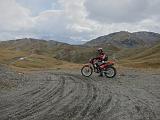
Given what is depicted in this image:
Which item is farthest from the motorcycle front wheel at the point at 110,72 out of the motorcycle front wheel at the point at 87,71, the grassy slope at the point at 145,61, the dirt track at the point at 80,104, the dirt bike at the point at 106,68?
the grassy slope at the point at 145,61

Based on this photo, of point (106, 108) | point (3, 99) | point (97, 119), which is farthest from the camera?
point (3, 99)

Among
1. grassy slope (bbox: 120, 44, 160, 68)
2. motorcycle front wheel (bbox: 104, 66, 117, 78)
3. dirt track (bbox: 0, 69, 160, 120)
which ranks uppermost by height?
grassy slope (bbox: 120, 44, 160, 68)

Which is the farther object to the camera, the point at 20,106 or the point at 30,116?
the point at 20,106

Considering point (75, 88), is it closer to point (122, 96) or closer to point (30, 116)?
point (122, 96)

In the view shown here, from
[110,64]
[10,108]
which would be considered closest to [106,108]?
[10,108]

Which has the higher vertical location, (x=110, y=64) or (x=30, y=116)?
(x=110, y=64)

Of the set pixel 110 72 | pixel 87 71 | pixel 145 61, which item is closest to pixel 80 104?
pixel 110 72

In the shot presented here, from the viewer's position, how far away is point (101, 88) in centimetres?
2069

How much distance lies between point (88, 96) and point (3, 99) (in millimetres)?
4396

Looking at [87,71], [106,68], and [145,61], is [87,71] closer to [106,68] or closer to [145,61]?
[106,68]

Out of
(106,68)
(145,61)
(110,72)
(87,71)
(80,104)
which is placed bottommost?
(80,104)

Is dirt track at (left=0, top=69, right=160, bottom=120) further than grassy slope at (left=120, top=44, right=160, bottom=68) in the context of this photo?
No

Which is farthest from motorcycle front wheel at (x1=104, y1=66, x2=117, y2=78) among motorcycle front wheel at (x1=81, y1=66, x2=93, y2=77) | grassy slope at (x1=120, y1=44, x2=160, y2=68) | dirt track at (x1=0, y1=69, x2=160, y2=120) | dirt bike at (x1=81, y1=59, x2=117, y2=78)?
grassy slope at (x1=120, y1=44, x2=160, y2=68)

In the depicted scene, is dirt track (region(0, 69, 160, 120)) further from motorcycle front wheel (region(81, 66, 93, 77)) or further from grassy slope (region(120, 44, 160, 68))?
grassy slope (region(120, 44, 160, 68))
